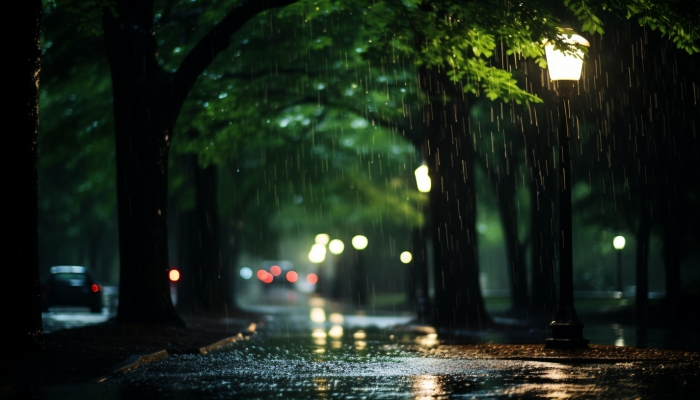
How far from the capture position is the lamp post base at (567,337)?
655 inches

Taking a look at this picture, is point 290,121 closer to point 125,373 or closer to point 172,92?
point 172,92

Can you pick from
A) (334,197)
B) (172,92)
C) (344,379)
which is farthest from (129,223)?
(334,197)

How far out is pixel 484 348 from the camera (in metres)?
17.5

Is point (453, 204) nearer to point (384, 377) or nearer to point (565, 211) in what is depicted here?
point (565, 211)

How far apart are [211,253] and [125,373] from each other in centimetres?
2120

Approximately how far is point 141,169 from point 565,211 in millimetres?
8028

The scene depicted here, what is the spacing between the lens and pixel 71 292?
122 feet

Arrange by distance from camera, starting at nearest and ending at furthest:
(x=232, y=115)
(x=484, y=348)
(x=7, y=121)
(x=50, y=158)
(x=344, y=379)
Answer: (x=344, y=379), (x=7, y=121), (x=484, y=348), (x=232, y=115), (x=50, y=158)

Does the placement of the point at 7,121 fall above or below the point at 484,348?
above

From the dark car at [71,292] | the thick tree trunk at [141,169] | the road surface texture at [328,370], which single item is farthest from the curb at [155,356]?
the dark car at [71,292]

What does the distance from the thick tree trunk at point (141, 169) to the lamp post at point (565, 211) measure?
7.13 metres

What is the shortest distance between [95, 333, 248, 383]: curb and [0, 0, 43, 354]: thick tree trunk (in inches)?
50.0

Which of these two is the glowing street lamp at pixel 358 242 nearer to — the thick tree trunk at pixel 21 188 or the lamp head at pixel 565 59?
the lamp head at pixel 565 59

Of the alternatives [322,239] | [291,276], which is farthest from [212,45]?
→ [291,276]
